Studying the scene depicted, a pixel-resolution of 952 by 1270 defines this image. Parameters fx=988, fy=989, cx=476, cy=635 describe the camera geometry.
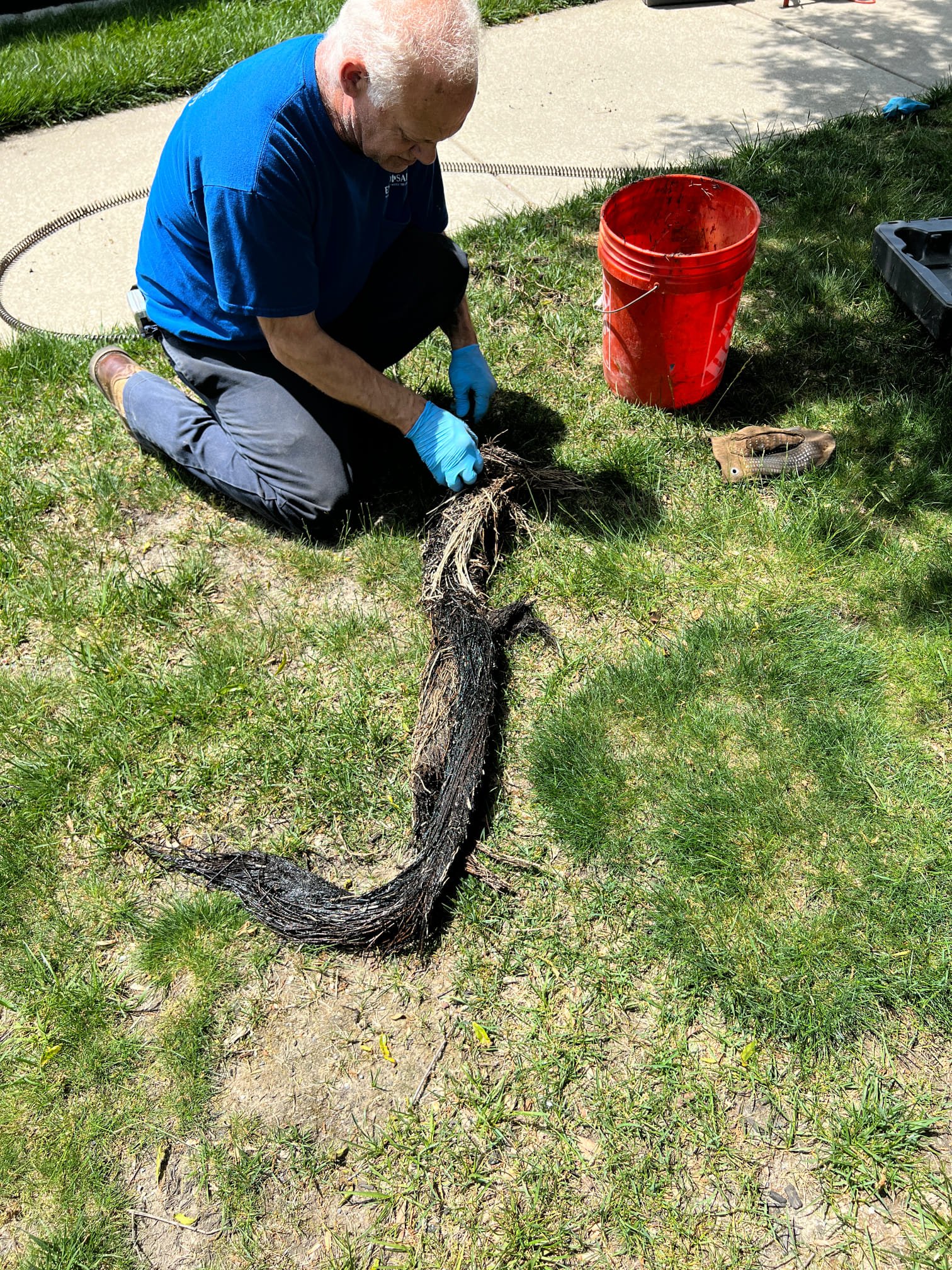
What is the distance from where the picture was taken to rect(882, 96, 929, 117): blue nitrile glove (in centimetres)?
502

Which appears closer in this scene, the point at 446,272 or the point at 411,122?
the point at 411,122

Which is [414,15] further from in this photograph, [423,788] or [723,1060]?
[723,1060]

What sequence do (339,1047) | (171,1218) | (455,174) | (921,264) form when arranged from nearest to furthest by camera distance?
(171,1218), (339,1047), (921,264), (455,174)

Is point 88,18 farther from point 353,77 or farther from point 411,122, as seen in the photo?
point 411,122

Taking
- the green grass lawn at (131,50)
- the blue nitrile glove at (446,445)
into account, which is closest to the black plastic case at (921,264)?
the blue nitrile glove at (446,445)

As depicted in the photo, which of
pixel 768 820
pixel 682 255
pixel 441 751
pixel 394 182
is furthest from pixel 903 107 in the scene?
pixel 441 751

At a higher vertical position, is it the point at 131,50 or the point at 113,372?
the point at 131,50

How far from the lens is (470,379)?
11.1 ft

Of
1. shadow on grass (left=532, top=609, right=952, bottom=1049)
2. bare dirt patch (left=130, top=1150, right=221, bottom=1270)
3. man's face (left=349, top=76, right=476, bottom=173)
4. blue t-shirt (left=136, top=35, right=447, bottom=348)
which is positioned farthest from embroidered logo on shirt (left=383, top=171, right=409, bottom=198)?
bare dirt patch (left=130, top=1150, right=221, bottom=1270)

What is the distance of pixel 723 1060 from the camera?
2.03 metres

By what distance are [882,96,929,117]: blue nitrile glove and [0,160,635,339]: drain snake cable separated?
1.47 metres

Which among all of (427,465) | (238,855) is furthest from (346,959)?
(427,465)

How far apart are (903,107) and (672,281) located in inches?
118

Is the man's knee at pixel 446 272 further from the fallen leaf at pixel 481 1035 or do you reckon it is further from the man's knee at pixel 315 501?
the fallen leaf at pixel 481 1035
